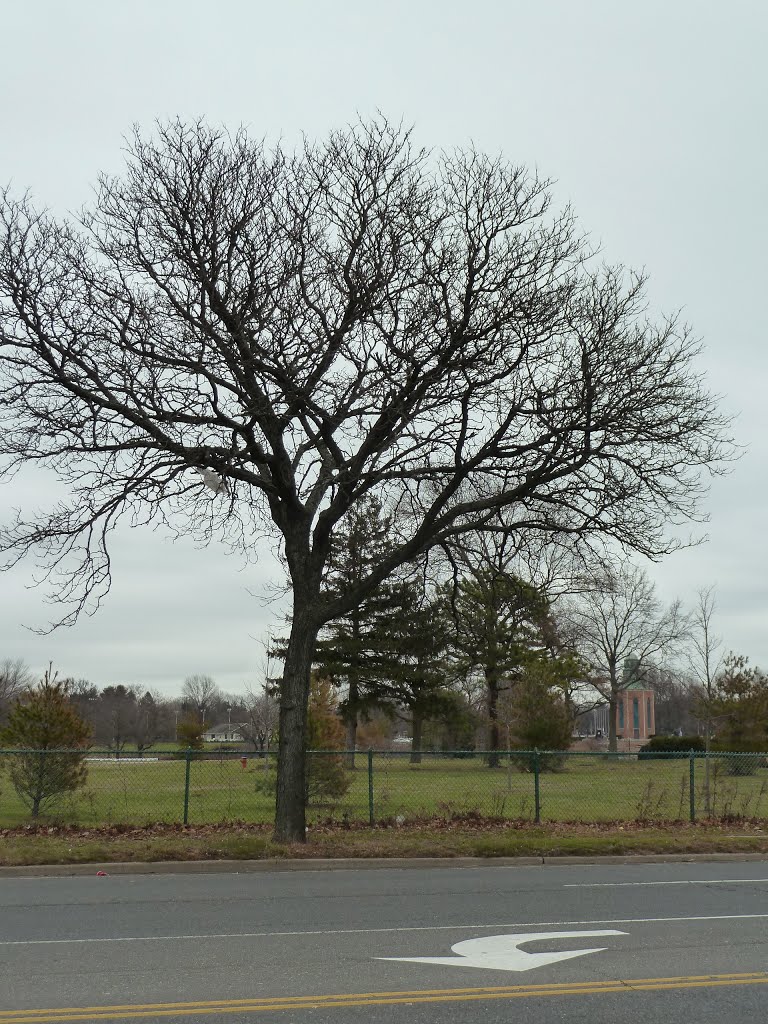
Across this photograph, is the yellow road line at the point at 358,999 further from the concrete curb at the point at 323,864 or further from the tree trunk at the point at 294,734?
the tree trunk at the point at 294,734

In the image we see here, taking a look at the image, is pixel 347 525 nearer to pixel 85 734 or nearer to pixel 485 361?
pixel 85 734

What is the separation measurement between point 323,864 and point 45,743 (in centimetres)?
967

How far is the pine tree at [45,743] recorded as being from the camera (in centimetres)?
1900

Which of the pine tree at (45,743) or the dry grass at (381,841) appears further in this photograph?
the pine tree at (45,743)

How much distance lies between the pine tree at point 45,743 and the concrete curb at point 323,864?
18.4 ft

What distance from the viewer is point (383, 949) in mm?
8164

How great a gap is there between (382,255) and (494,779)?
21.1 meters

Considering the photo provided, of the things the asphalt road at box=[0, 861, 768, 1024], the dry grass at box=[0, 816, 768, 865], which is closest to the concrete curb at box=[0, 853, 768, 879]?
the dry grass at box=[0, 816, 768, 865]

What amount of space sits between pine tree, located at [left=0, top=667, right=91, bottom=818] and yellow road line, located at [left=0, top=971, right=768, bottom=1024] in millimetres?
13576

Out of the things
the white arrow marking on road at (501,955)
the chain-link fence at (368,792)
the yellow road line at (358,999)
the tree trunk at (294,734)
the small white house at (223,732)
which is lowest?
the small white house at (223,732)

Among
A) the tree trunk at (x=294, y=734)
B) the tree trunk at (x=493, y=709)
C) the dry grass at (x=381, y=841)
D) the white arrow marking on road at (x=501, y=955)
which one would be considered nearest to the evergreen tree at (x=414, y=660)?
the tree trunk at (x=493, y=709)

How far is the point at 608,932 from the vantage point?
Answer: 355 inches

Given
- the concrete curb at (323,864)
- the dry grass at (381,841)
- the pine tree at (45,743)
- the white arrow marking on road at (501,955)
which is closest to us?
the white arrow marking on road at (501,955)

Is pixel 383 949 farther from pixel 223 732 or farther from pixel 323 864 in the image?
pixel 223 732
